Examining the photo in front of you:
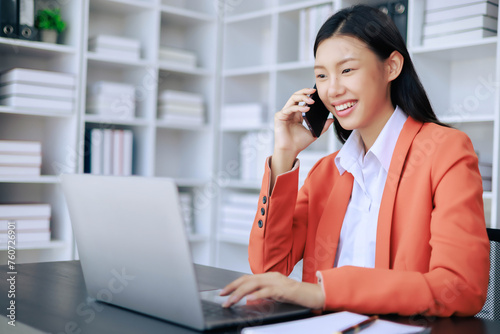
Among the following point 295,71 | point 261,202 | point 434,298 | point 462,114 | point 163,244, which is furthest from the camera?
point 295,71

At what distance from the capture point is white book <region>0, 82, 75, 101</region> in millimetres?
2797

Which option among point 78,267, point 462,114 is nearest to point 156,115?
point 462,114

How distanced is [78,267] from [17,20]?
1.85 metres

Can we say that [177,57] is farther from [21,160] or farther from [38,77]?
[21,160]

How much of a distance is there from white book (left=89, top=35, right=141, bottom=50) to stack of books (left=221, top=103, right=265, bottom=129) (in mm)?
704

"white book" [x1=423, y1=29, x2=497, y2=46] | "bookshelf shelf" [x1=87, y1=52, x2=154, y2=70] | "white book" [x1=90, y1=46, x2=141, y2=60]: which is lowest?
"bookshelf shelf" [x1=87, y1=52, x2=154, y2=70]

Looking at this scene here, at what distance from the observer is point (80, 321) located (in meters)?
0.88

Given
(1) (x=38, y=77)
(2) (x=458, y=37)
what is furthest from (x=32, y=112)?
(2) (x=458, y=37)

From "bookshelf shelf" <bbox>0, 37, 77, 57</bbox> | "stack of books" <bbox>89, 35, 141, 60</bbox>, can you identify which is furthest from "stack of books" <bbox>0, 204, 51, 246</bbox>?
"stack of books" <bbox>89, 35, 141, 60</bbox>

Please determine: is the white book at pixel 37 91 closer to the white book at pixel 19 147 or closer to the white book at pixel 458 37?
the white book at pixel 19 147

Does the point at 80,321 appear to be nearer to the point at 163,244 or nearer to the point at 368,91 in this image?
the point at 163,244

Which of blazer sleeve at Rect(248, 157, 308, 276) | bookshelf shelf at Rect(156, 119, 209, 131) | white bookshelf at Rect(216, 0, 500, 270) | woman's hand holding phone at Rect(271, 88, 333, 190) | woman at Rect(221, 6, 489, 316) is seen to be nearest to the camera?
woman at Rect(221, 6, 489, 316)

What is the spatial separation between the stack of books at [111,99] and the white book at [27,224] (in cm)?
68

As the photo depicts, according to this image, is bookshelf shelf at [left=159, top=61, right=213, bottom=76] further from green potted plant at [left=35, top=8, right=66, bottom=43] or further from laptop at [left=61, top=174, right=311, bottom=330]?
laptop at [left=61, top=174, right=311, bottom=330]
